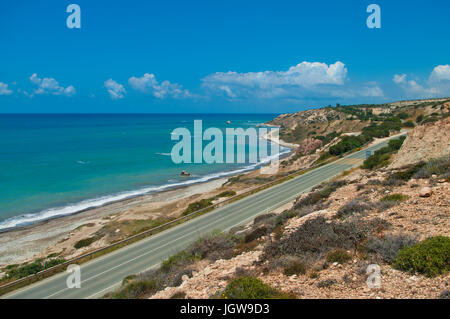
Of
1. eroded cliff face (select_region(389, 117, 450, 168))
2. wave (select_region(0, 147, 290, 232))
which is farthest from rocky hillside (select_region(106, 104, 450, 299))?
wave (select_region(0, 147, 290, 232))

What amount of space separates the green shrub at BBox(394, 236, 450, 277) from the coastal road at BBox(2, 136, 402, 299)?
47.7 ft

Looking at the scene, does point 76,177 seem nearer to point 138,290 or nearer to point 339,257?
point 138,290

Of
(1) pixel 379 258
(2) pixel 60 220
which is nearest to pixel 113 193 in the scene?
(2) pixel 60 220

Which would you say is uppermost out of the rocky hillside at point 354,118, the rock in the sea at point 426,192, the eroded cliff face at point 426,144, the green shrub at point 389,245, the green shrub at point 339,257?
the rocky hillside at point 354,118

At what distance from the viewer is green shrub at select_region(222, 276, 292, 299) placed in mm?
8062

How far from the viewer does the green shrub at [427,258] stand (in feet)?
26.1

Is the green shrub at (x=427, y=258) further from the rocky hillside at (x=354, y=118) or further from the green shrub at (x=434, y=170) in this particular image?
the rocky hillside at (x=354, y=118)

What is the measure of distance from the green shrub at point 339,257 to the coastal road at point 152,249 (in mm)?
12355

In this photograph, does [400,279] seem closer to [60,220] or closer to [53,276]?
[53,276]

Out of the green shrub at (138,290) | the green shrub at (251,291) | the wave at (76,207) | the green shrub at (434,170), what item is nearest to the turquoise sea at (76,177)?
the wave at (76,207)

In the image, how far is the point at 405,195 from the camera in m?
14.7

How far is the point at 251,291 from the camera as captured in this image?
8.20 meters

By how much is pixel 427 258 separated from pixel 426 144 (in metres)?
20.3

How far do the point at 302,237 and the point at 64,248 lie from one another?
22851mm
